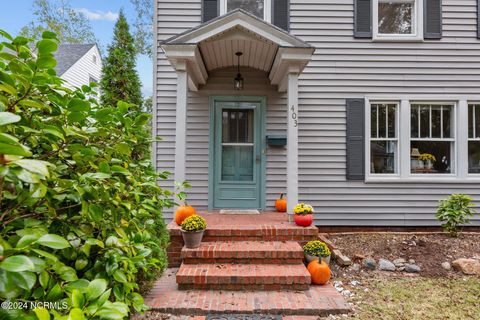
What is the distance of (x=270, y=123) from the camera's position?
5.23 metres

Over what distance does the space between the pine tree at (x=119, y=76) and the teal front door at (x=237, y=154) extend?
154cm

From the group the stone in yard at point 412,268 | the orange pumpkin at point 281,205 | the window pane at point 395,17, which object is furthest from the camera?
the window pane at point 395,17

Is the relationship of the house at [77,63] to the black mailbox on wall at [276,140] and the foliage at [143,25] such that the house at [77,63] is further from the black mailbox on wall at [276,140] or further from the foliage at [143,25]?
the black mailbox on wall at [276,140]

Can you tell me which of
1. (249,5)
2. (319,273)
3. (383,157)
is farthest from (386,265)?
(249,5)

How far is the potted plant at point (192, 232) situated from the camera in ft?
11.2

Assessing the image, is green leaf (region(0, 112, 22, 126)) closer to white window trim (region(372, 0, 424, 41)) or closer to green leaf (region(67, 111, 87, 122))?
green leaf (region(67, 111, 87, 122))

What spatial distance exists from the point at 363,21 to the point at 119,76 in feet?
15.0

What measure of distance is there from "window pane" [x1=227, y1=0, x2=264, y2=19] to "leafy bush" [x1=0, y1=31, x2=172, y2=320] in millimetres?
4421

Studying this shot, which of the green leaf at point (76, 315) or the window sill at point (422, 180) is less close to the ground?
the window sill at point (422, 180)

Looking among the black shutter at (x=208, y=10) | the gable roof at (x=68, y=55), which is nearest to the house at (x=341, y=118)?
the black shutter at (x=208, y=10)

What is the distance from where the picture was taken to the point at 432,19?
5.25 m

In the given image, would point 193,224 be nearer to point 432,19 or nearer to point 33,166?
point 33,166

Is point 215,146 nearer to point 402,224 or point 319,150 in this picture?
point 319,150

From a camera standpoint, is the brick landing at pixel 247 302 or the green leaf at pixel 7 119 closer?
the green leaf at pixel 7 119
